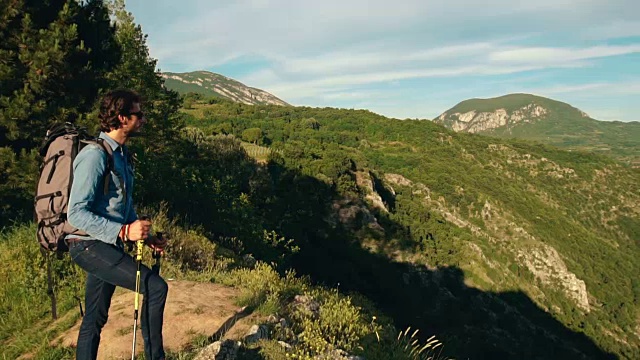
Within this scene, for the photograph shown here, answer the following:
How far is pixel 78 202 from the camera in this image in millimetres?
2771

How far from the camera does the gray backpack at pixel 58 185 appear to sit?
2.93m

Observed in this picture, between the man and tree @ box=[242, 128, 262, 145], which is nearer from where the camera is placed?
the man

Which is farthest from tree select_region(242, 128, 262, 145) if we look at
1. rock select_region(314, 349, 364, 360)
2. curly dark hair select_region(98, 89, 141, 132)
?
curly dark hair select_region(98, 89, 141, 132)

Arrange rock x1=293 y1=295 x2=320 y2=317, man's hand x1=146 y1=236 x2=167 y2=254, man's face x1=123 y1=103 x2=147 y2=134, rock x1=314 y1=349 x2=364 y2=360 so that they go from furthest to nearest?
rock x1=293 y1=295 x2=320 y2=317
rock x1=314 y1=349 x2=364 y2=360
man's hand x1=146 y1=236 x2=167 y2=254
man's face x1=123 y1=103 x2=147 y2=134

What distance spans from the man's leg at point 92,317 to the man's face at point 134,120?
126 cm

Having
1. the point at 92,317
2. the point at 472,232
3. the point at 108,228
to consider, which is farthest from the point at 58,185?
the point at 472,232

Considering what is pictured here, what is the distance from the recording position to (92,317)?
10.3ft

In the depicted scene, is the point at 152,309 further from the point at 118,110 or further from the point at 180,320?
the point at 180,320

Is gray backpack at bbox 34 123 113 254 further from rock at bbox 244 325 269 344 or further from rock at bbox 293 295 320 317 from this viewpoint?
rock at bbox 293 295 320 317

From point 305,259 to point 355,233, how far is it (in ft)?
53.9

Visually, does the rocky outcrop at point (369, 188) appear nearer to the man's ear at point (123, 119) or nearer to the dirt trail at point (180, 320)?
the dirt trail at point (180, 320)

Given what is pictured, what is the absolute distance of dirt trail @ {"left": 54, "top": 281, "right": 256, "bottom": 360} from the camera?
14.8ft

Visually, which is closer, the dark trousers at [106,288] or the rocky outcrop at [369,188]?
the dark trousers at [106,288]

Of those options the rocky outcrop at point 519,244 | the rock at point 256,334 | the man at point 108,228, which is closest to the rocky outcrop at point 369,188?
the rocky outcrop at point 519,244
